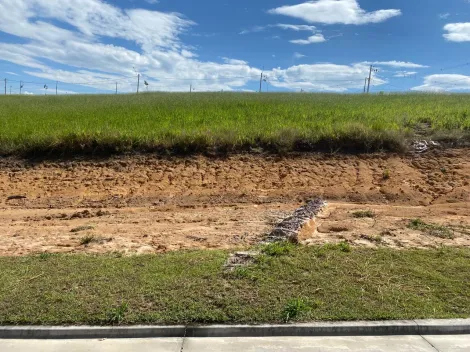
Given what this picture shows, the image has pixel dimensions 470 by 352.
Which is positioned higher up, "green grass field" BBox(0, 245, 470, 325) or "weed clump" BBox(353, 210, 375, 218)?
"weed clump" BBox(353, 210, 375, 218)

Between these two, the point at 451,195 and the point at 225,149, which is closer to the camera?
the point at 451,195

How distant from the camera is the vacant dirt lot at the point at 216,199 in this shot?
253 inches

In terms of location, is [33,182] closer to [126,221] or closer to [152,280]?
[126,221]

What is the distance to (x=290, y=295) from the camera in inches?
160

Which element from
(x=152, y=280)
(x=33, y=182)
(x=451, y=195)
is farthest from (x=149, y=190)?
(x=451, y=195)

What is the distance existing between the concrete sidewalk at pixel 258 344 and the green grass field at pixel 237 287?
220 millimetres

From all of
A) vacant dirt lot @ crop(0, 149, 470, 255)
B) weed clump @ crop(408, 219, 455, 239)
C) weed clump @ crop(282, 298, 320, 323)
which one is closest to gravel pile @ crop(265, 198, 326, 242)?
vacant dirt lot @ crop(0, 149, 470, 255)

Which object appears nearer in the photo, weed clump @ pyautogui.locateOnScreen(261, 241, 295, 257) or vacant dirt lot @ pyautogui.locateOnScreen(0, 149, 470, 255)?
weed clump @ pyautogui.locateOnScreen(261, 241, 295, 257)

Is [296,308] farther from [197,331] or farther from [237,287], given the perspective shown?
[197,331]

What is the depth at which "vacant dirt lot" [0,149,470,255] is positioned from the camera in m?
6.42

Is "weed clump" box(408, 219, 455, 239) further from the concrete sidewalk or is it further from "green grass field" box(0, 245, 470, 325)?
the concrete sidewalk

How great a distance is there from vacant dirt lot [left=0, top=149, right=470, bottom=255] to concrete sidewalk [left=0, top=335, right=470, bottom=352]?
2.40 metres

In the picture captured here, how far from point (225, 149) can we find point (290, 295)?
8.65m

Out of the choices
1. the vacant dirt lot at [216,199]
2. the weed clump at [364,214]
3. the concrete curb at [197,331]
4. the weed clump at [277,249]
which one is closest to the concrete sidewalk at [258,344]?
the concrete curb at [197,331]
